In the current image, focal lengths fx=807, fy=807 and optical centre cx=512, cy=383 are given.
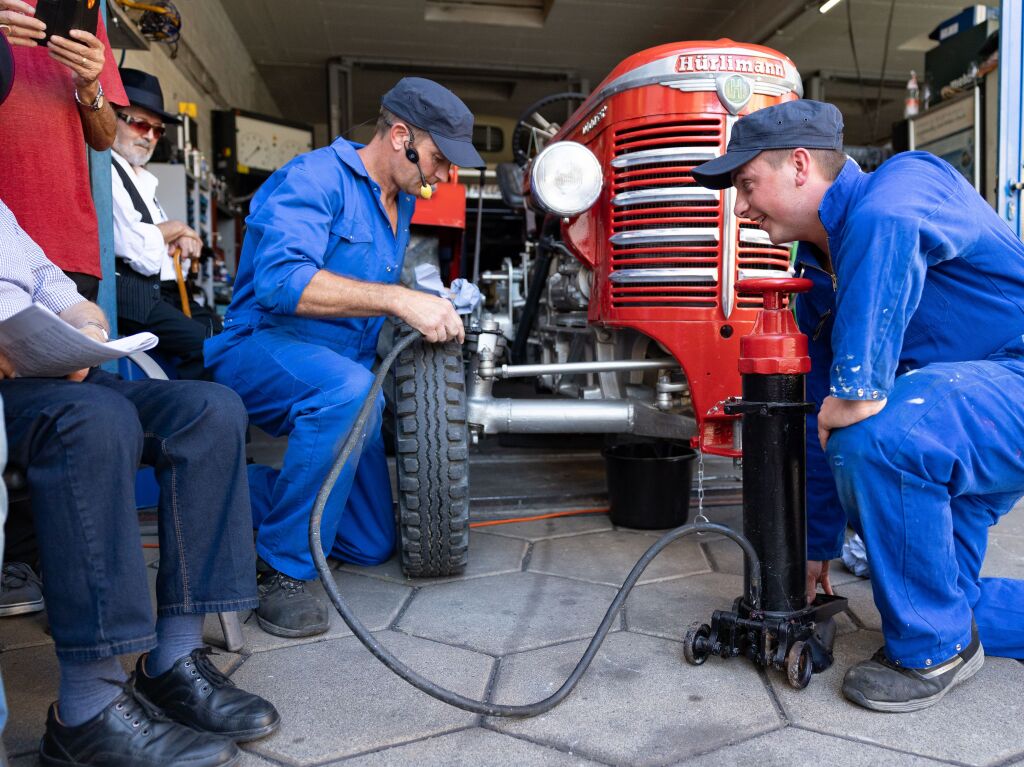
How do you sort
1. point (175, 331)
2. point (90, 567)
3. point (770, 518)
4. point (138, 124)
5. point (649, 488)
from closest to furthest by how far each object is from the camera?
point (90, 567) → point (770, 518) → point (649, 488) → point (175, 331) → point (138, 124)

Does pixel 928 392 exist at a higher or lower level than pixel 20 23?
lower

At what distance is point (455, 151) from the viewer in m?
2.20

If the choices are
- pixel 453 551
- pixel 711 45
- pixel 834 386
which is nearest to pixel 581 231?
pixel 711 45

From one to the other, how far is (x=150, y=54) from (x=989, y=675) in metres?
5.87

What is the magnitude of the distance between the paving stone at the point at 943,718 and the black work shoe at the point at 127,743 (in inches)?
39.3

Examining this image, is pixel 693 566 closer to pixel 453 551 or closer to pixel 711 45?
pixel 453 551

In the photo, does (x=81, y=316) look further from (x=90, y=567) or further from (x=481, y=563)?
(x=481, y=563)

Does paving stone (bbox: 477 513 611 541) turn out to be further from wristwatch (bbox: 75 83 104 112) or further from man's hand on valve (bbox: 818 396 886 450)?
wristwatch (bbox: 75 83 104 112)

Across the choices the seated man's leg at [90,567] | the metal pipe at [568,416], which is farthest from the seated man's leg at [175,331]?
the seated man's leg at [90,567]

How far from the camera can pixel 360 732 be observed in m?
1.39

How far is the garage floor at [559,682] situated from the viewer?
1.32m

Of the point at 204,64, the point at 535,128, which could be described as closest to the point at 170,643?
the point at 535,128

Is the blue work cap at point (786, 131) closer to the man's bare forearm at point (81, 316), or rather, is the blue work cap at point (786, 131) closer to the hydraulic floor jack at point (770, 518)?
the hydraulic floor jack at point (770, 518)

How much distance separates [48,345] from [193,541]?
0.41 meters
